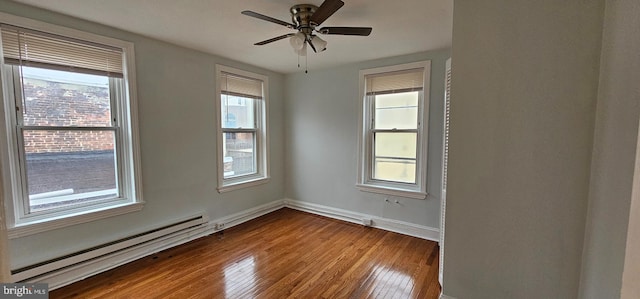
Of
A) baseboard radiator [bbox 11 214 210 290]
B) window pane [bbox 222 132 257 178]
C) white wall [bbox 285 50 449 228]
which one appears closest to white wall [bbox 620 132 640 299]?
white wall [bbox 285 50 449 228]

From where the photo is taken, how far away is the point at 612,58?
4.00 ft

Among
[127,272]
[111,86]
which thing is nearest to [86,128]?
[111,86]

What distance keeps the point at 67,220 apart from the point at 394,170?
3.53 m

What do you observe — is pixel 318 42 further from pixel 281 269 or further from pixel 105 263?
pixel 105 263

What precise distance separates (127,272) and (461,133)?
3.11 m

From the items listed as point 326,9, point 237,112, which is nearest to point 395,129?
point 326,9

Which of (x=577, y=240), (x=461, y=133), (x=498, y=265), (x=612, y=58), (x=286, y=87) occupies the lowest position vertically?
(x=498, y=265)

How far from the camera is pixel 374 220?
370 cm

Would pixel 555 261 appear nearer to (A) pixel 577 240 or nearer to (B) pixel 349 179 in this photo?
(A) pixel 577 240

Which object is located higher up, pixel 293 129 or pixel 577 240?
pixel 293 129

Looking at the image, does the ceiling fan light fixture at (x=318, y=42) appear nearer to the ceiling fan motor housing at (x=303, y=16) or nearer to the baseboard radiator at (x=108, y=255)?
the ceiling fan motor housing at (x=303, y=16)

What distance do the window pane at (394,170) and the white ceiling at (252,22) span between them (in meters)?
1.43

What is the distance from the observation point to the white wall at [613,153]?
1010 mm

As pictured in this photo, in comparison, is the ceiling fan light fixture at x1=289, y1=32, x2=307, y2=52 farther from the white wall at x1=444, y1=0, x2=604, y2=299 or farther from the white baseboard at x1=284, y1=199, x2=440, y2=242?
the white baseboard at x1=284, y1=199, x2=440, y2=242
